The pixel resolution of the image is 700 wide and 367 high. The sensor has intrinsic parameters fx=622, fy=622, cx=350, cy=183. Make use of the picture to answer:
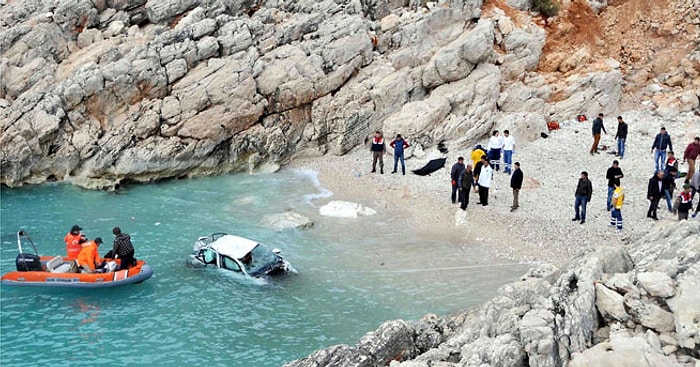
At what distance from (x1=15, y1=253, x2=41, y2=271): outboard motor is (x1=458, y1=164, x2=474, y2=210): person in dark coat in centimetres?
1440

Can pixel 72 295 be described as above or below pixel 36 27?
below

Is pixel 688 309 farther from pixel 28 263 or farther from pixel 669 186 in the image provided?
pixel 28 263

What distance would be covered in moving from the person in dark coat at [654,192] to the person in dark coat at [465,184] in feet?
19.8

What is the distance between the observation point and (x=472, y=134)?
100 ft

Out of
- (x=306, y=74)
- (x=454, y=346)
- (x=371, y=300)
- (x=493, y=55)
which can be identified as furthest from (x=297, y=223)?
(x=493, y=55)

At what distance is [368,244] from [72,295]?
9492 millimetres

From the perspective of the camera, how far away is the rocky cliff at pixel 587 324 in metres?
8.81

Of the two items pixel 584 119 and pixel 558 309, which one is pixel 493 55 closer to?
pixel 584 119

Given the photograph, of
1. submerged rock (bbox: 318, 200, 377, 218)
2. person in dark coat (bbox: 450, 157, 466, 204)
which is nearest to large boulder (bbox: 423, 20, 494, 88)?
person in dark coat (bbox: 450, 157, 466, 204)

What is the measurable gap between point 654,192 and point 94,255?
59.4ft

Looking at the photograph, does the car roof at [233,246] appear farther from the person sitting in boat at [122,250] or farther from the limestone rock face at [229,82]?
the limestone rock face at [229,82]

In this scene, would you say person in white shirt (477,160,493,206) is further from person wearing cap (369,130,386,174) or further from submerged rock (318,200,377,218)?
person wearing cap (369,130,386,174)

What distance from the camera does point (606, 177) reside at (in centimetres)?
2356

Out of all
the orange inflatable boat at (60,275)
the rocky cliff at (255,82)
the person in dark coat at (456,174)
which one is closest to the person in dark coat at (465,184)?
→ the person in dark coat at (456,174)
